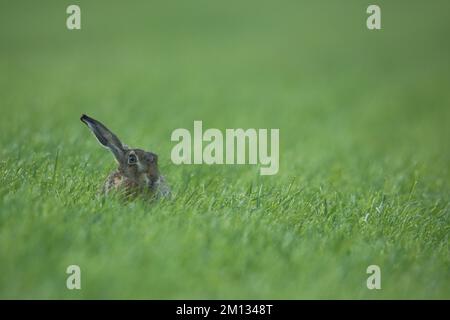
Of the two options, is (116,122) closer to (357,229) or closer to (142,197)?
(142,197)

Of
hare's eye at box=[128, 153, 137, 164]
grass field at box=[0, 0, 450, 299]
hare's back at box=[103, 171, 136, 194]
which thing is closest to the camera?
grass field at box=[0, 0, 450, 299]

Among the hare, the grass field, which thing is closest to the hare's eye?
the hare

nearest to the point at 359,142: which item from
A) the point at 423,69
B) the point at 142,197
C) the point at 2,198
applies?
the point at 142,197

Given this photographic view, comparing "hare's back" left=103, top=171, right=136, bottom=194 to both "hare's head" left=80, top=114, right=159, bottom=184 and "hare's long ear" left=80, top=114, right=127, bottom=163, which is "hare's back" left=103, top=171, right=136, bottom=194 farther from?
"hare's long ear" left=80, top=114, right=127, bottom=163

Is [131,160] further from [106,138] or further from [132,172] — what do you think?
[106,138]

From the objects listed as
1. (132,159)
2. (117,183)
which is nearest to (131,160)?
(132,159)
